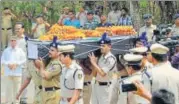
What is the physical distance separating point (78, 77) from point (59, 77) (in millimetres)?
718

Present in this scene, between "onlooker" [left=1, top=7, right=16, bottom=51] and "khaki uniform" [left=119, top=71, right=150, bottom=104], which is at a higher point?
"onlooker" [left=1, top=7, right=16, bottom=51]

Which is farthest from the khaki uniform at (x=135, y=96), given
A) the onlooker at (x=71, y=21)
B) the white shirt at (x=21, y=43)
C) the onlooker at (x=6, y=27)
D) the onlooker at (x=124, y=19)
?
the onlooker at (x=6, y=27)

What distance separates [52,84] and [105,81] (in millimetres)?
1459

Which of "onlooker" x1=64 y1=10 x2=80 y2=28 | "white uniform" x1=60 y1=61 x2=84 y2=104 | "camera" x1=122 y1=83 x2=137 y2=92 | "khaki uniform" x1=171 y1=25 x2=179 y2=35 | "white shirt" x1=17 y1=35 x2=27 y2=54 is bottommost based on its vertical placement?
"white uniform" x1=60 y1=61 x2=84 y2=104

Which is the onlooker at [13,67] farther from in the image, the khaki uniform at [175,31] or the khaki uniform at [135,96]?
the khaki uniform at [135,96]

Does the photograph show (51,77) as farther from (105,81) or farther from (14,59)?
(14,59)

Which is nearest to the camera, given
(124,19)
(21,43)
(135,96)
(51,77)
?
(135,96)

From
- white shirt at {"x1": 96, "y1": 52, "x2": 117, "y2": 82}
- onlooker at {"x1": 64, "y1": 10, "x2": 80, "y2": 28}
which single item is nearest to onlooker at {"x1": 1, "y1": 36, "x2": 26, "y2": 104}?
white shirt at {"x1": 96, "y1": 52, "x2": 117, "y2": 82}

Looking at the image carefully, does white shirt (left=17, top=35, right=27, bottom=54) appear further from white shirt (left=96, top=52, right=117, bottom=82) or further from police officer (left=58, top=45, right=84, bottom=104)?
police officer (left=58, top=45, right=84, bottom=104)

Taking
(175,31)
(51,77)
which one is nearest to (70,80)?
(51,77)

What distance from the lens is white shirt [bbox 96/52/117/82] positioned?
9.83 m

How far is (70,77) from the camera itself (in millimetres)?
8195

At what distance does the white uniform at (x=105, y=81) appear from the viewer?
9852 mm

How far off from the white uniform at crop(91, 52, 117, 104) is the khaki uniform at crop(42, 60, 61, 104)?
1.27 metres
